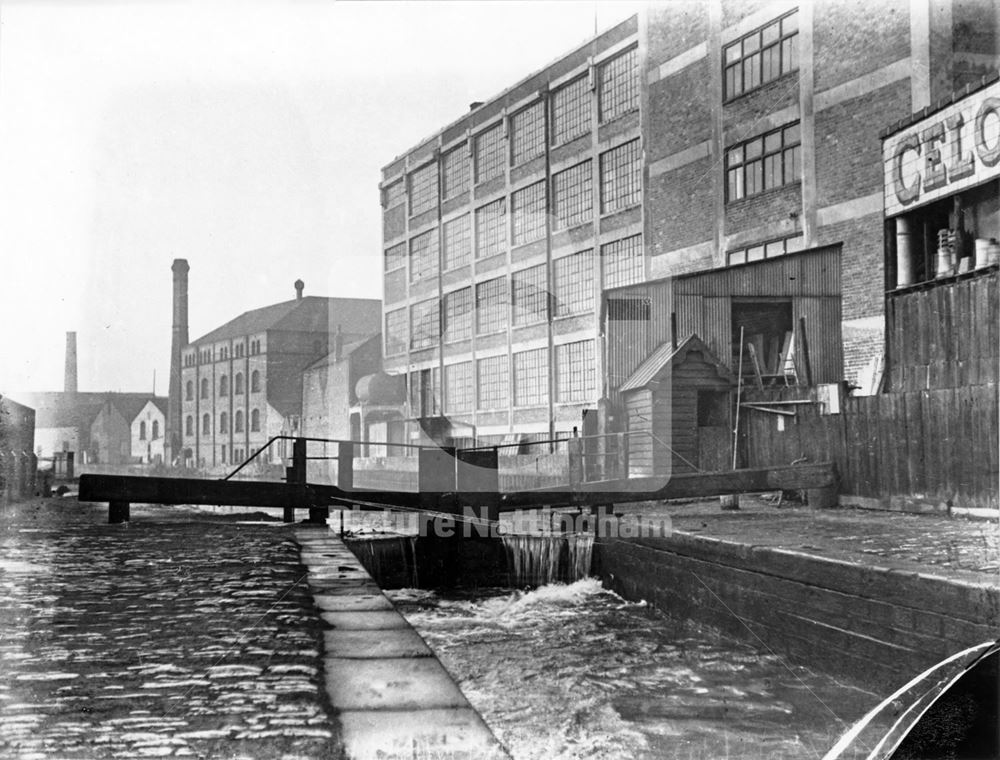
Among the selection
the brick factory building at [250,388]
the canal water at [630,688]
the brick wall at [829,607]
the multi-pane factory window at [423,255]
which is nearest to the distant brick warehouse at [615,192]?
the multi-pane factory window at [423,255]

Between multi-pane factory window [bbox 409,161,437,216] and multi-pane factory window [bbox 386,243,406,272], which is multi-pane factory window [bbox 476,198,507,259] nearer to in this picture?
multi-pane factory window [bbox 409,161,437,216]

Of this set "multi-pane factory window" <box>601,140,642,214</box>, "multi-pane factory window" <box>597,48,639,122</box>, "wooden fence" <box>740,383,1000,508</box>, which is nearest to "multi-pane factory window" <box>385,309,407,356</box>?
"multi-pane factory window" <box>601,140,642,214</box>

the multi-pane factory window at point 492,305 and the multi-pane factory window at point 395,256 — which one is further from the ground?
the multi-pane factory window at point 395,256

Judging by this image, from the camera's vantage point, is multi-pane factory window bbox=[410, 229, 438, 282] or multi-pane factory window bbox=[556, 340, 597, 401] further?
multi-pane factory window bbox=[556, 340, 597, 401]

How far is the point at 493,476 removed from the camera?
298 inches

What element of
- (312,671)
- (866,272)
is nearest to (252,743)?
(312,671)

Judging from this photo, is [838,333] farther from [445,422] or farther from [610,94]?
[445,422]

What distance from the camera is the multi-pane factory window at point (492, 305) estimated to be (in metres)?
6.83

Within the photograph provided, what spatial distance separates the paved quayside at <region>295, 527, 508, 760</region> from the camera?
5.37 feet

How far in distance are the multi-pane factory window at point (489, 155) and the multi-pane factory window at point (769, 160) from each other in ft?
6.43

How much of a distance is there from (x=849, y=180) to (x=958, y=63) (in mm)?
1109

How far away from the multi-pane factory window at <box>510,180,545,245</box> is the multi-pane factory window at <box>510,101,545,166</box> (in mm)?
266

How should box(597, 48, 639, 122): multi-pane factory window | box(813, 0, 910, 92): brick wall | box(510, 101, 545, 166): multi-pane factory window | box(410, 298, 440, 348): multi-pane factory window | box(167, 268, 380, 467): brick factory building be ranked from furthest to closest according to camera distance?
box(167, 268, 380, 467): brick factory building → box(410, 298, 440, 348): multi-pane factory window → box(510, 101, 545, 166): multi-pane factory window → box(597, 48, 639, 122): multi-pane factory window → box(813, 0, 910, 92): brick wall

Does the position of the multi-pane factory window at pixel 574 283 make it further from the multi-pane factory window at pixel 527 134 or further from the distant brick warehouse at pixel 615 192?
the multi-pane factory window at pixel 527 134
